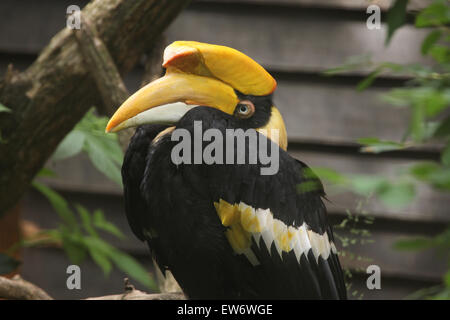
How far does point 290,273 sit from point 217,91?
0.25 m

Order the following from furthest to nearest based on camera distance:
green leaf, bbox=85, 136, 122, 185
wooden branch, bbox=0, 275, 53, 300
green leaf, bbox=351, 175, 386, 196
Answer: green leaf, bbox=85, 136, 122, 185 < wooden branch, bbox=0, 275, 53, 300 < green leaf, bbox=351, 175, 386, 196

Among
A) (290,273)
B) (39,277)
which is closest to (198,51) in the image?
(290,273)

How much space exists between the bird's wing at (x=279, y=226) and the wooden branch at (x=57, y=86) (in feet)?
1.41

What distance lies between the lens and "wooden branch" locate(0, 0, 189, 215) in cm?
103

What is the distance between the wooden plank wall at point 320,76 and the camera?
1.32 meters

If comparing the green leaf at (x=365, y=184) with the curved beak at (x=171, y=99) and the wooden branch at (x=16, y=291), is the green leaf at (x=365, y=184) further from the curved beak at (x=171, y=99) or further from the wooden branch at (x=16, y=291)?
the wooden branch at (x=16, y=291)

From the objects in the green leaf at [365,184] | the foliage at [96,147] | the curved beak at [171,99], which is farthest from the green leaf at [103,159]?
the green leaf at [365,184]

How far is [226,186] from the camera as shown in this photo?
71 cm

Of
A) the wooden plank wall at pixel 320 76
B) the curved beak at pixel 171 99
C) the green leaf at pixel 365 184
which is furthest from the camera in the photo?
the wooden plank wall at pixel 320 76

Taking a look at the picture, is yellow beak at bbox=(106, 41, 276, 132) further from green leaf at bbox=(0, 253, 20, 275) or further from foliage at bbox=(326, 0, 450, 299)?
green leaf at bbox=(0, 253, 20, 275)

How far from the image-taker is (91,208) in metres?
1.47

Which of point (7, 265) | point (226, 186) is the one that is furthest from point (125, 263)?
point (226, 186)

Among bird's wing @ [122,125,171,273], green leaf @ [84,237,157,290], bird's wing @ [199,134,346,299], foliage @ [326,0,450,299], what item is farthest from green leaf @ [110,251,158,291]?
foliage @ [326,0,450,299]

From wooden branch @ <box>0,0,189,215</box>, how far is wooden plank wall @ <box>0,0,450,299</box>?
0.89 ft
